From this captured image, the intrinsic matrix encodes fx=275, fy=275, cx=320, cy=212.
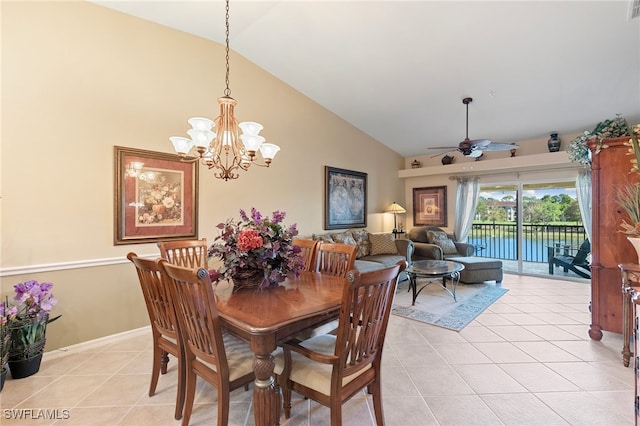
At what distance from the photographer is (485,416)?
174 centimetres

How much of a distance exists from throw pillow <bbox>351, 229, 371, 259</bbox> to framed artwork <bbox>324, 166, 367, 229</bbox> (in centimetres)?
29

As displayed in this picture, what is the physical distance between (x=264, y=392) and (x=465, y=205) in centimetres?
581

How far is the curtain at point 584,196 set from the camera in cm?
467

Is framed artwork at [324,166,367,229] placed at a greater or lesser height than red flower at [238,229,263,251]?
greater

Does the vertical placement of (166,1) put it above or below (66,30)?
above

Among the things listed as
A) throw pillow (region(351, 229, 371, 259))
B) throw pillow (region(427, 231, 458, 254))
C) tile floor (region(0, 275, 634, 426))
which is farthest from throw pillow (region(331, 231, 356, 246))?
tile floor (region(0, 275, 634, 426))

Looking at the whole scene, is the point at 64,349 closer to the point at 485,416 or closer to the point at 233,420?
the point at 233,420

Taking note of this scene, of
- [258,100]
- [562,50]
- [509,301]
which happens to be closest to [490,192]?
[509,301]

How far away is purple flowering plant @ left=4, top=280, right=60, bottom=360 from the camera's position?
6.92 ft

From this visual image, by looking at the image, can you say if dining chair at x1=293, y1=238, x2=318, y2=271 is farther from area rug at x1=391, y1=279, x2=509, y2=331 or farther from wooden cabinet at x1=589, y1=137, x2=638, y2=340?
wooden cabinet at x1=589, y1=137, x2=638, y2=340

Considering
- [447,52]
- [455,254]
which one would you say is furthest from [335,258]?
[455,254]

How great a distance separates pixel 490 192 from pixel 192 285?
6272 millimetres

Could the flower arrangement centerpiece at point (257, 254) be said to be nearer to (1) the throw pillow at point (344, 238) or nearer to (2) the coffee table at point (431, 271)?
(2) the coffee table at point (431, 271)

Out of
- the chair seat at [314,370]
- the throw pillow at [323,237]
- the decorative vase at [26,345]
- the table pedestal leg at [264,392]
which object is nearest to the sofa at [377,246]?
the throw pillow at [323,237]
